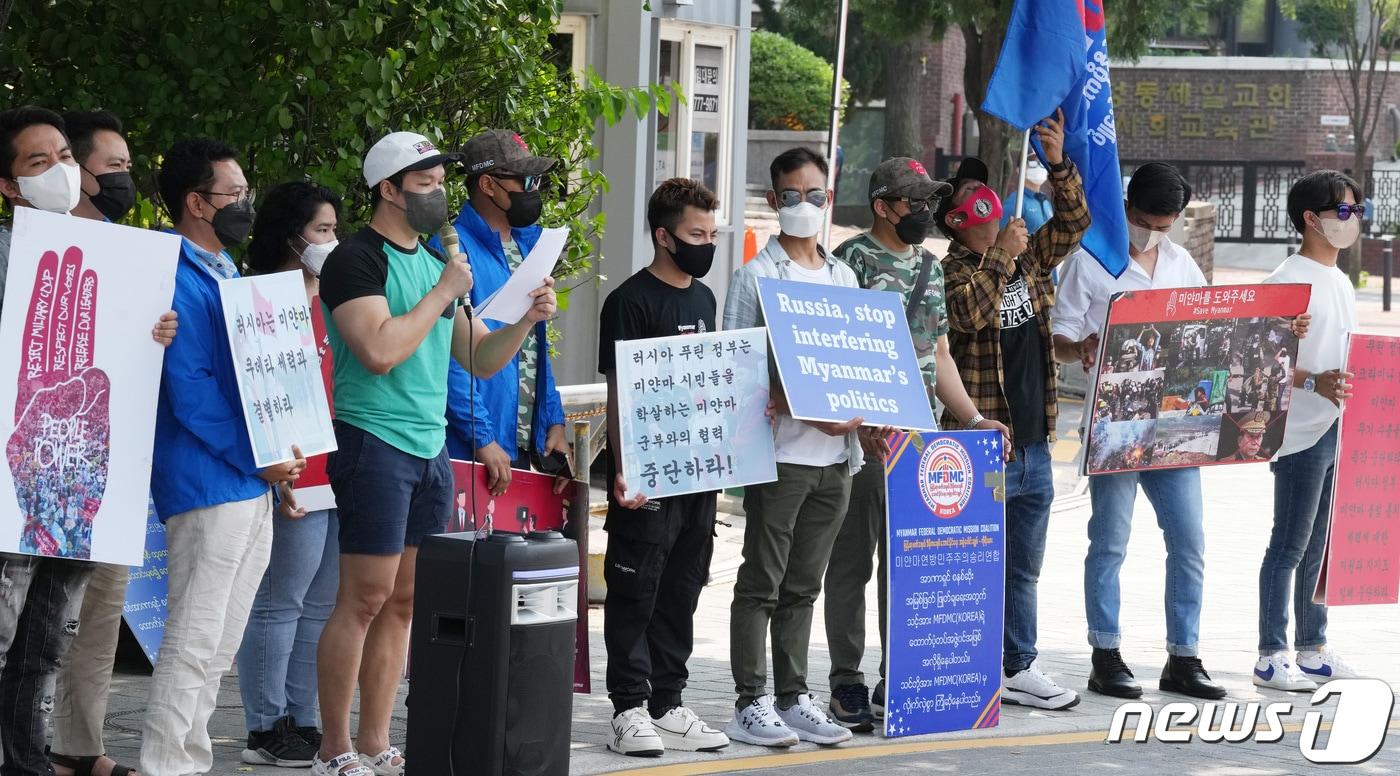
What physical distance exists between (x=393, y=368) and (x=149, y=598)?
6.05 ft

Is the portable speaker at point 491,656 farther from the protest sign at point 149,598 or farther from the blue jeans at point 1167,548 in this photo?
the blue jeans at point 1167,548

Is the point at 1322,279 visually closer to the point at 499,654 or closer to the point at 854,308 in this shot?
the point at 854,308

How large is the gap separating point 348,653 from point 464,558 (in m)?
0.79

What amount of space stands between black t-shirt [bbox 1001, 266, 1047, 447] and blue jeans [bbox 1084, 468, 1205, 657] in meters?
0.46

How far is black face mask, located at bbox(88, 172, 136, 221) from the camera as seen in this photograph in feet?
18.2

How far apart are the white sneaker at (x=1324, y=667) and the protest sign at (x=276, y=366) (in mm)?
4595

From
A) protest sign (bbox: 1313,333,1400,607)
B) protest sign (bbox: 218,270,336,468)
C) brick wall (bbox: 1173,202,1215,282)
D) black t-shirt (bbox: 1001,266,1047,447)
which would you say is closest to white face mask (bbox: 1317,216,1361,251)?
protest sign (bbox: 1313,333,1400,607)

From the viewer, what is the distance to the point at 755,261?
22.3 feet

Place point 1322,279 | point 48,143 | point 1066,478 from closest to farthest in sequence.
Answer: point 48,143 → point 1322,279 → point 1066,478

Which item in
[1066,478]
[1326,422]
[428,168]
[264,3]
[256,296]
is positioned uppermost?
[264,3]

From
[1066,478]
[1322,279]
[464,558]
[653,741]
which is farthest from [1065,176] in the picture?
[1066,478]

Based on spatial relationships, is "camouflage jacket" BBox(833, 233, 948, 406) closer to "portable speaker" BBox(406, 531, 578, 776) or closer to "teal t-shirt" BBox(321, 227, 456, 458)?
"teal t-shirt" BBox(321, 227, 456, 458)

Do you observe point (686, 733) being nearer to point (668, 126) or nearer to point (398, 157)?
point (398, 157)

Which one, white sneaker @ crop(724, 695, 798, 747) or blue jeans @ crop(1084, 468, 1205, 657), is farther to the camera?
blue jeans @ crop(1084, 468, 1205, 657)
